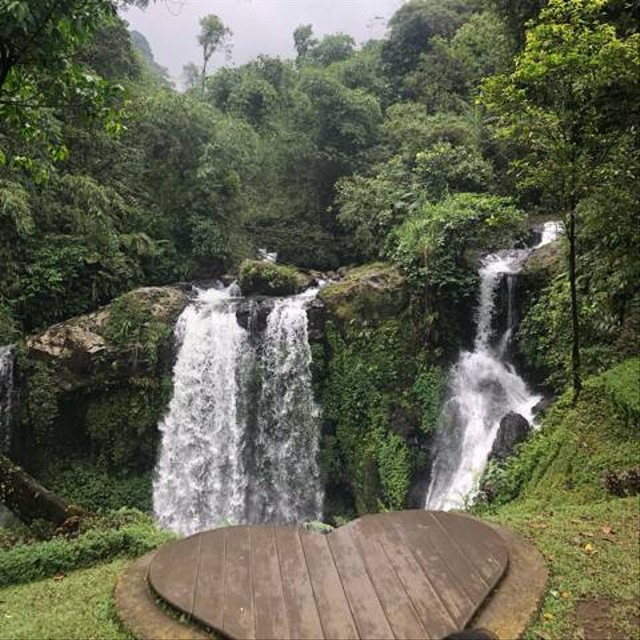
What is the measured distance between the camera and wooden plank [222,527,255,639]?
2.94 metres

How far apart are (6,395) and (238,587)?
1090 centimetres

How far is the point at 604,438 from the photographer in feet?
17.1

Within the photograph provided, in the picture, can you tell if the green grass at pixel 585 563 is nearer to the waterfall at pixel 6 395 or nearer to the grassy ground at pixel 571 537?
the grassy ground at pixel 571 537

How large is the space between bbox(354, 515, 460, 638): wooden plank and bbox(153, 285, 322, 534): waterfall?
8.73 metres

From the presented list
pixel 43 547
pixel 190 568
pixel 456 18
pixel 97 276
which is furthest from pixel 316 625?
pixel 456 18

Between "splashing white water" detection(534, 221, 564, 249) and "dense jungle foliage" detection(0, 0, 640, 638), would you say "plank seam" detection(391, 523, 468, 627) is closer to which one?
"dense jungle foliage" detection(0, 0, 640, 638)

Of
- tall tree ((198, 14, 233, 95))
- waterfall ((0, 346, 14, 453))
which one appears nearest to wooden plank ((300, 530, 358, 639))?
waterfall ((0, 346, 14, 453))

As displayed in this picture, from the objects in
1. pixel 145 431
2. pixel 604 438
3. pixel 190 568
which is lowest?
pixel 145 431

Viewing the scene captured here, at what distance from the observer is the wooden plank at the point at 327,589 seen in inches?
115

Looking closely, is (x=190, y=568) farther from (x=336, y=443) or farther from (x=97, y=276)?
(x=97, y=276)

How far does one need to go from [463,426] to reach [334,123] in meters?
12.2

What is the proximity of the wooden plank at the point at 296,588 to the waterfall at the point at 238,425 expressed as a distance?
873 cm

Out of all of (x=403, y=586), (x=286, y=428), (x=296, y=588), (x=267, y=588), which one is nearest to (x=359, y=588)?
(x=403, y=586)

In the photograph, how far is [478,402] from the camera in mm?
11375
